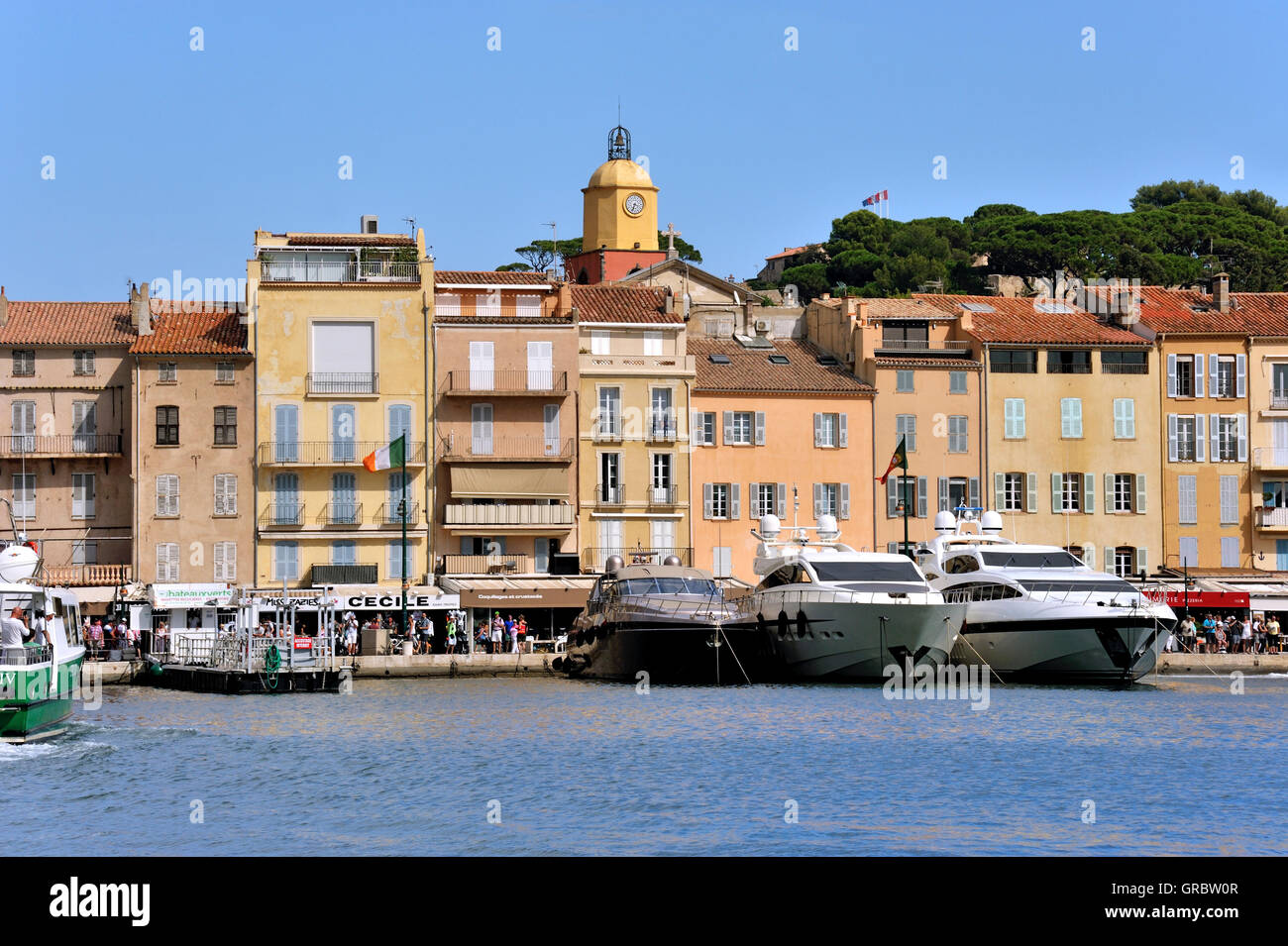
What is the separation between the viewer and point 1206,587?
66062 mm

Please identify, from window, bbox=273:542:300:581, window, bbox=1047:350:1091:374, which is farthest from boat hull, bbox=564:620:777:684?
window, bbox=1047:350:1091:374

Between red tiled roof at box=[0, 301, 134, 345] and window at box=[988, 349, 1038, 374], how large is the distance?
33.0 meters

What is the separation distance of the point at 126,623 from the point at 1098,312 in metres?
40.9

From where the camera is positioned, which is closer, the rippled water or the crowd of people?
the rippled water

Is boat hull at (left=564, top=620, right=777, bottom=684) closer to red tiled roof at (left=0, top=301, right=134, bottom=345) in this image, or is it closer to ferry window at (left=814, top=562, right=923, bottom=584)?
ferry window at (left=814, top=562, right=923, bottom=584)

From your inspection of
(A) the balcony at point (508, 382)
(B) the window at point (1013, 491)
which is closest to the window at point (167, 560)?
(A) the balcony at point (508, 382)

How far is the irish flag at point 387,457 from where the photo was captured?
194 feet

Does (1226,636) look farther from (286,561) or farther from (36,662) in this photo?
(36,662)

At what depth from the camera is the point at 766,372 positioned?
7031 cm

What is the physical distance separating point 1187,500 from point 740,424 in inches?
722

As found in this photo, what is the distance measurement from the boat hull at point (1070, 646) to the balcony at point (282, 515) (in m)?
24.4

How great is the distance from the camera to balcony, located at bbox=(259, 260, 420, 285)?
6488 centimetres

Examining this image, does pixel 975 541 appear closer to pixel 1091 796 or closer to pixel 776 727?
pixel 776 727
